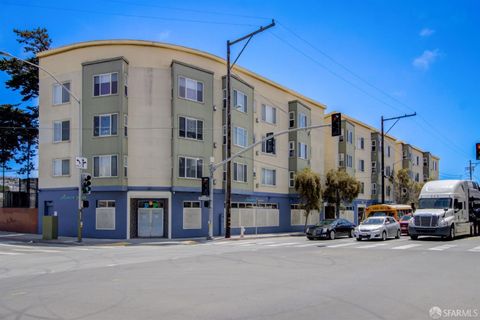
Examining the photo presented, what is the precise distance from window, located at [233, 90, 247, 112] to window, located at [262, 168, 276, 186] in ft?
20.3

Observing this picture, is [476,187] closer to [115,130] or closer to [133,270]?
[115,130]

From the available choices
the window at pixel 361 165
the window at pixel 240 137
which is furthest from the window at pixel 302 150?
the window at pixel 361 165

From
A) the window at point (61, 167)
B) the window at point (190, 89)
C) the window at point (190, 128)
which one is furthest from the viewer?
the window at point (61, 167)

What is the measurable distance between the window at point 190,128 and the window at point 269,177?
30.4 ft

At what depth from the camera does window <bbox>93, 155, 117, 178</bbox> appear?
32.8 m

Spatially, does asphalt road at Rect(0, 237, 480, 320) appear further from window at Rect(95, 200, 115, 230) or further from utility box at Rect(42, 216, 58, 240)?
window at Rect(95, 200, 115, 230)

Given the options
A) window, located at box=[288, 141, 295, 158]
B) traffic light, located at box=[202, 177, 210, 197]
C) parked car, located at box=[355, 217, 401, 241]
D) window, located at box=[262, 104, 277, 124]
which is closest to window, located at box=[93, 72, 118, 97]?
traffic light, located at box=[202, 177, 210, 197]

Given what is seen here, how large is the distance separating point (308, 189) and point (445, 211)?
1560cm

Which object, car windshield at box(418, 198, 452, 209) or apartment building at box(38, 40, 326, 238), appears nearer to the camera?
car windshield at box(418, 198, 452, 209)

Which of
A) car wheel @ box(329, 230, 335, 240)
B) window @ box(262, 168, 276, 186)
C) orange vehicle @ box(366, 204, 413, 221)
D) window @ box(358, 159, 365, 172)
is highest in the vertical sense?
window @ box(358, 159, 365, 172)

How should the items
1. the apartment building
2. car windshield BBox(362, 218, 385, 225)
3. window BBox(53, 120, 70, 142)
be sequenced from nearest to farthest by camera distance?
car windshield BBox(362, 218, 385, 225) → the apartment building → window BBox(53, 120, 70, 142)

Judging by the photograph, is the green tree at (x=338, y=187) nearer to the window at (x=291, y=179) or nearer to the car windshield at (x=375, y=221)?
the window at (x=291, y=179)

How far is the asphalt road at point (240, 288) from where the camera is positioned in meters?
8.50

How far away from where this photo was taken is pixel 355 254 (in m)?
19.7
